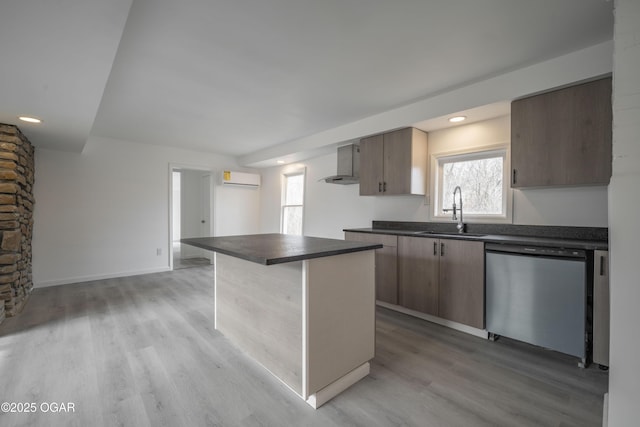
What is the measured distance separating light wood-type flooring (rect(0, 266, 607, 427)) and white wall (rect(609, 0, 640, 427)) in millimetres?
573

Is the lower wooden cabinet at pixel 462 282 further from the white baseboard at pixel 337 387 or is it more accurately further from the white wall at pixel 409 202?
the white baseboard at pixel 337 387

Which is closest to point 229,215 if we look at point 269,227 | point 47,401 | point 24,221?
point 269,227

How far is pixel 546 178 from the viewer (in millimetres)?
2408

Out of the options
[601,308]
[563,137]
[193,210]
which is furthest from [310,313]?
[193,210]

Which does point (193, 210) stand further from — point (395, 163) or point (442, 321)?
point (442, 321)

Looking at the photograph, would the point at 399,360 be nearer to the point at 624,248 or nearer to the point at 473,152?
the point at 624,248

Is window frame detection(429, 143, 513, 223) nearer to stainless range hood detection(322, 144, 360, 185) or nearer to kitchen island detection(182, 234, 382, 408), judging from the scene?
stainless range hood detection(322, 144, 360, 185)

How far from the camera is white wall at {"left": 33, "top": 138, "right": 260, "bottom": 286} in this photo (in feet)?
14.1

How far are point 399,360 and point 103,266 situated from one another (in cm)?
503

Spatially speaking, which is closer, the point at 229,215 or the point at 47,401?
the point at 47,401

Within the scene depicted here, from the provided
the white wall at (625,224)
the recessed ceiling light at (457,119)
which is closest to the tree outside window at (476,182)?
the recessed ceiling light at (457,119)

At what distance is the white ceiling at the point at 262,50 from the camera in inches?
64.9

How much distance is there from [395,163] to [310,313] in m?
2.44

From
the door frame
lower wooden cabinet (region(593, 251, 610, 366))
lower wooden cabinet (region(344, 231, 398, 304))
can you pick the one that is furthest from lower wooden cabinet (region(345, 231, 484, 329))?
the door frame
